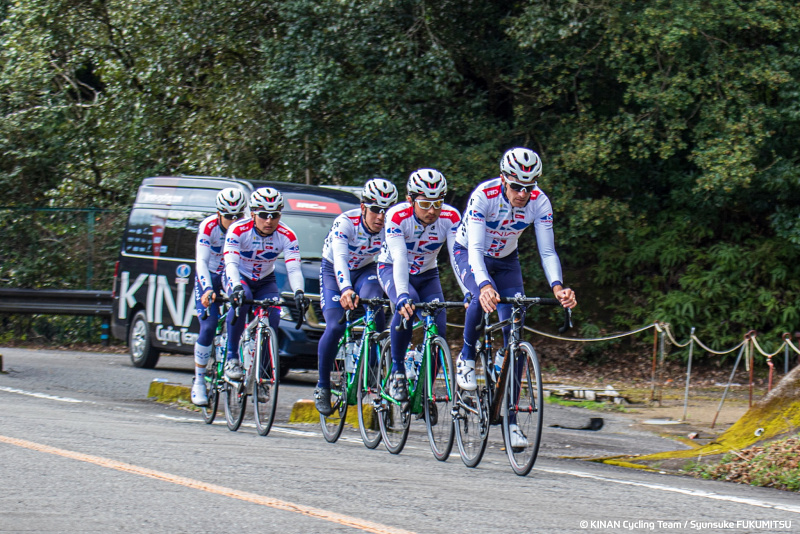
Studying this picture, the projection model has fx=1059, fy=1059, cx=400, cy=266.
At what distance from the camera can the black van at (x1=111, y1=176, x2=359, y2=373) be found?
1355cm

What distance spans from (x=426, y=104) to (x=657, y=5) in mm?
4231

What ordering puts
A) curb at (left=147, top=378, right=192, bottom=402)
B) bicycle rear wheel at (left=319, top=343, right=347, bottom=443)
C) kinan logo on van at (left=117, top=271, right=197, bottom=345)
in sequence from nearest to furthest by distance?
bicycle rear wheel at (left=319, top=343, right=347, bottom=443) → curb at (left=147, top=378, right=192, bottom=402) → kinan logo on van at (left=117, top=271, right=197, bottom=345)

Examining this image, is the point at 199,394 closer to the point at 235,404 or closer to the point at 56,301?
the point at 235,404

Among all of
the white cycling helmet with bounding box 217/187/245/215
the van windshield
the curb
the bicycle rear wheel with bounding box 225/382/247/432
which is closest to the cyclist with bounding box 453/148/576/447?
the bicycle rear wheel with bounding box 225/382/247/432

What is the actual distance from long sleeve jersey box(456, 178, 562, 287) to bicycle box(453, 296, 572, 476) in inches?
17.1

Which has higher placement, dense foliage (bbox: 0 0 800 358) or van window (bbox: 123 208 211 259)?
dense foliage (bbox: 0 0 800 358)

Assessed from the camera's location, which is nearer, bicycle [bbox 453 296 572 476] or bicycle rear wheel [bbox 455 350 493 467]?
bicycle [bbox 453 296 572 476]

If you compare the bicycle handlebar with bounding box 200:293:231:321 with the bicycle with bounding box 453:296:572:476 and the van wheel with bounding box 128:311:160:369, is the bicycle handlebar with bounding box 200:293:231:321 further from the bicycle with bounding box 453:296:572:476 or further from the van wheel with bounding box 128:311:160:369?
the van wheel with bounding box 128:311:160:369

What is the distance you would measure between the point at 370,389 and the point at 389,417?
0.95 ft

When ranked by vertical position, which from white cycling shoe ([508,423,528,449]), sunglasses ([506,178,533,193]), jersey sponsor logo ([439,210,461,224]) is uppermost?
sunglasses ([506,178,533,193])

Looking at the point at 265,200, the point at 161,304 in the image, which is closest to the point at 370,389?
the point at 265,200

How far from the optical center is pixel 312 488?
6.16 m

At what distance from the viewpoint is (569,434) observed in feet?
33.4

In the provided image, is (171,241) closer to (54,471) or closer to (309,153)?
(309,153)
